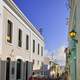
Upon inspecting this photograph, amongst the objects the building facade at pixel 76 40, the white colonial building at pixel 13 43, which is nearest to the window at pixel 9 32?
the white colonial building at pixel 13 43

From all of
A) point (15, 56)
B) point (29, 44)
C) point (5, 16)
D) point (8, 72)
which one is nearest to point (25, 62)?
point (29, 44)

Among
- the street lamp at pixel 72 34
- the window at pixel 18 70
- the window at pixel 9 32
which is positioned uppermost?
the window at pixel 9 32

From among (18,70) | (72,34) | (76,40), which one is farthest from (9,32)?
(76,40)

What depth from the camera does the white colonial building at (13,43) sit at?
69.1 feet

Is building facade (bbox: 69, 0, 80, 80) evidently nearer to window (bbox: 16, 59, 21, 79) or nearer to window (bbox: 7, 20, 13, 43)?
window (bbox: 7, 20, 13, 43)

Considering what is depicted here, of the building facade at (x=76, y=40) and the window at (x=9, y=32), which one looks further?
the window at (x=9, y=32)

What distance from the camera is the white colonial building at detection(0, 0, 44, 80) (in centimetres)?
2105

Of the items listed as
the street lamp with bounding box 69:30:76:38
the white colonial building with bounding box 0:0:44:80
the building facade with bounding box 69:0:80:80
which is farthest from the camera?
the white colonial building with bounding box 0:0:44:80

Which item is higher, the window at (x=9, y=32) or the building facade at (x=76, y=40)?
the window at (x=9, y=32)

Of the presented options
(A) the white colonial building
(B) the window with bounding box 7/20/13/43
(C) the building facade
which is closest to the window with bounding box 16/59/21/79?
(A) the white colonial building

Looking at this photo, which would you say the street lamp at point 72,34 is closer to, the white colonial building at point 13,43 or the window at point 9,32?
the white colonial building at point 13,43

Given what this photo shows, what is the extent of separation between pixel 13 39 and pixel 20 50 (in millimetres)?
3583

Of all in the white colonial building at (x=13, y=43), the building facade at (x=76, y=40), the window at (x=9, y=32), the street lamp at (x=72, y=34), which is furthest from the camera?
the window at (x=9, y=32)

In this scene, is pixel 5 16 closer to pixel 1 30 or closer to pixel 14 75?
pixel 1 30
